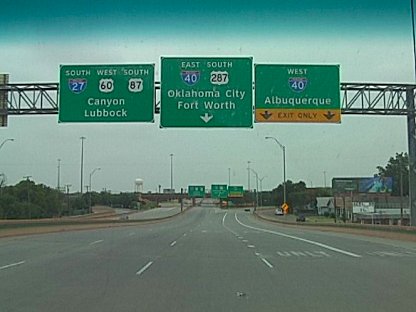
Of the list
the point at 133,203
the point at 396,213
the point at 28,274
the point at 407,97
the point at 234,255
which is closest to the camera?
Answer: the point at 28,274

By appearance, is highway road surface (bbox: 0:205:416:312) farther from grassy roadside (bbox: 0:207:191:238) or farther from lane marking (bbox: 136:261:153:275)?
grassy roadside (bbox: 0:207:191:238)

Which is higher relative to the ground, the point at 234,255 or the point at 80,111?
the point at 80,111

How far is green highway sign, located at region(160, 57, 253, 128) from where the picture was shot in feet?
95.8

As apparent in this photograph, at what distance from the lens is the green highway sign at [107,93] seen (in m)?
29.5

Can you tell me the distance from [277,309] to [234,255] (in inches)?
551

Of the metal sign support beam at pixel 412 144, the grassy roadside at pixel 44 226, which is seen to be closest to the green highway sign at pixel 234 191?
the grassy roadside at pixel 44 226

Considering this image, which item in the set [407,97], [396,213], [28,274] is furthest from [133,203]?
[28,274]

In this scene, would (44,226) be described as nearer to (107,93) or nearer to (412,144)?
(107,93)

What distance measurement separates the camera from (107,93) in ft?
97.0

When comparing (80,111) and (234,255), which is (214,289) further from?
(80,111)

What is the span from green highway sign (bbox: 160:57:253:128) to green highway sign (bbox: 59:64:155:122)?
860 millimetres

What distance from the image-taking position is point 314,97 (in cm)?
2981

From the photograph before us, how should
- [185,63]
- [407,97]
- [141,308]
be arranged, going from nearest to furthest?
1. [141,308]
2. [185,63]
3. [407,97]

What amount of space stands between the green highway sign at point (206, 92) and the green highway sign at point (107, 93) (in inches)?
33.9
